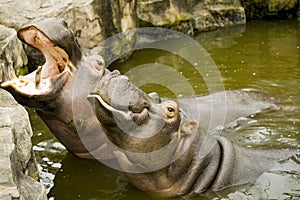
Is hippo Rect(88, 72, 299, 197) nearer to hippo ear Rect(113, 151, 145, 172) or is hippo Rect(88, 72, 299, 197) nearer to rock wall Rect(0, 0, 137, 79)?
hippo ear Rect(113, 151, 145, 172)

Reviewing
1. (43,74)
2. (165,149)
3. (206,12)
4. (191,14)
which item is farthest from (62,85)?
(206,12)

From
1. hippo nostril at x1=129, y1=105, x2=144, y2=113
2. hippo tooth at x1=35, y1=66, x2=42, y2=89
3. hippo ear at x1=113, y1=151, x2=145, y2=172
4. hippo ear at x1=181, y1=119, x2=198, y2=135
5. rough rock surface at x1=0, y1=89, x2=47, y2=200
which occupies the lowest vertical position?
hippo ear at x1=113, y1=151, x2=145, y2=172

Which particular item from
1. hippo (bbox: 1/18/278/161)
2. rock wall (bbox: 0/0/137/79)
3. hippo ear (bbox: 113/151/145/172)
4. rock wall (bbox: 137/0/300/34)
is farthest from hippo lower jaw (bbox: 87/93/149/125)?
rock wall (bbox: 137/0/300/34)

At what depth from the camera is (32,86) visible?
15.1 ft

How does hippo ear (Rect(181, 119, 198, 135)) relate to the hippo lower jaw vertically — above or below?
below

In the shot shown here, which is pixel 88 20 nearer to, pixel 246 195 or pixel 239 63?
pixel 239 63

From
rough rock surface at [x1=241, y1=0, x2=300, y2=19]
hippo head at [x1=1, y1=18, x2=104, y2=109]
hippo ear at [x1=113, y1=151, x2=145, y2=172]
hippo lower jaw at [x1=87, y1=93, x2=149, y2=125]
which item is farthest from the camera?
rough rock surface at [x1=241, y1=0, x2=300, y2=19]

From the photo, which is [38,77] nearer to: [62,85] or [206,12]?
[62,85]

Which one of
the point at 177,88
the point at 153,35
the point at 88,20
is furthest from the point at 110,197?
the point at 153,35

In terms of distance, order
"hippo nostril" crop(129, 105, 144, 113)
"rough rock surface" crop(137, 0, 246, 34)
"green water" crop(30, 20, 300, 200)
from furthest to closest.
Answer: "rough rock surface" crop(137, 0, 246, 34), "green water" crop(30, 20, 300, 200), "hippo nostril" crop(129, 105, 144, 113)

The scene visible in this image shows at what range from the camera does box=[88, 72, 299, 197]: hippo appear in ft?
13.3

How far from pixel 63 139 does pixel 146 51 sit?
4345 millimetres

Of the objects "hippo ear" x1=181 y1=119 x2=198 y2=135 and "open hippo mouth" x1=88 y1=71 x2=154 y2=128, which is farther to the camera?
"hippo ear" x1=181 y1=119 x2=198 y2=135

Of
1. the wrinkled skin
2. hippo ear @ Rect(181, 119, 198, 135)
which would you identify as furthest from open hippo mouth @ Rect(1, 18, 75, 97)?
hippo ear @ Rect(181, 119, 198, 135)
